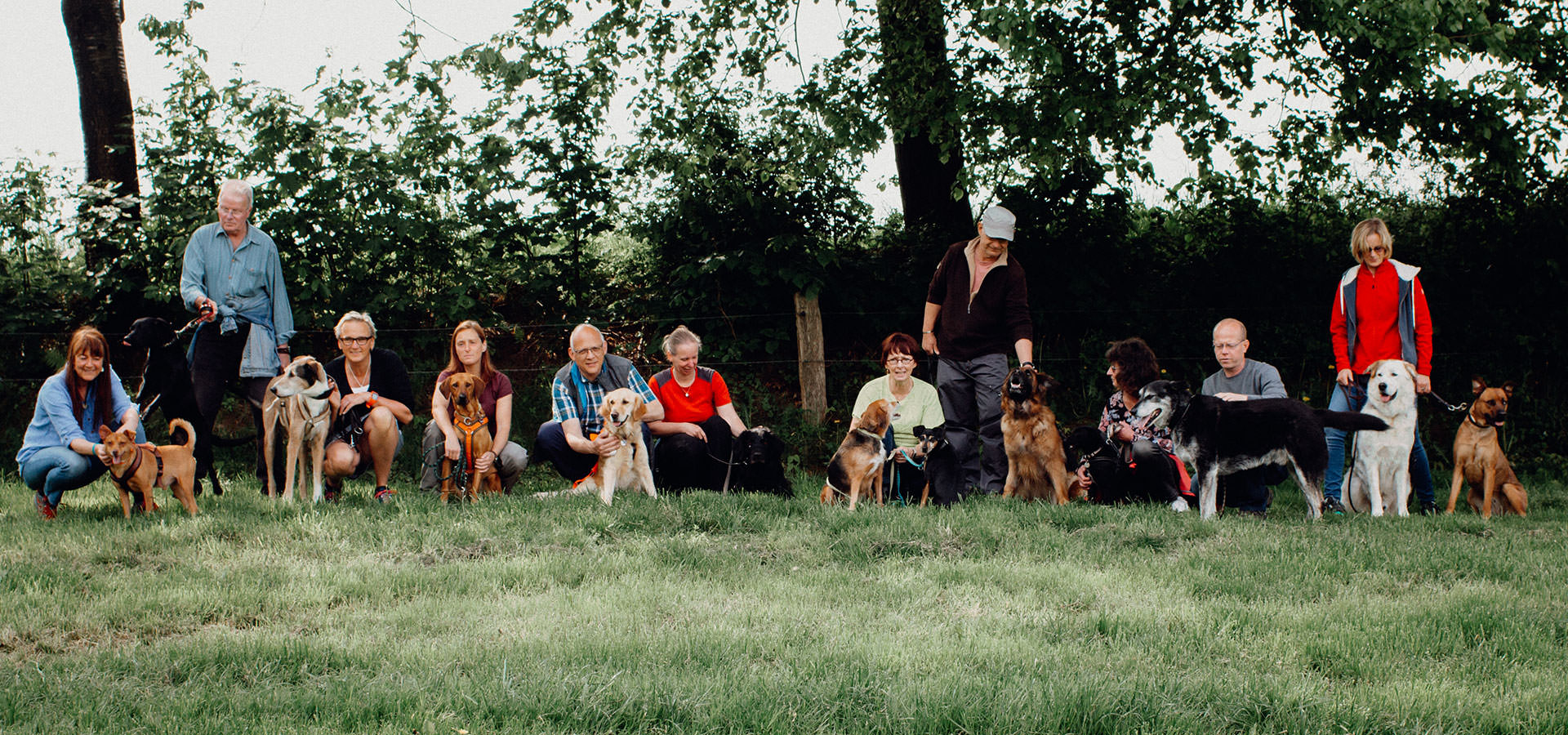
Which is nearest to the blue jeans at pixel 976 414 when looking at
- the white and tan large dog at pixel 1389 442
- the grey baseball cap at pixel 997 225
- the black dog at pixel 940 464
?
the black dog at pixel 940 464

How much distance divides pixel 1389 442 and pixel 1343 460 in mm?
740

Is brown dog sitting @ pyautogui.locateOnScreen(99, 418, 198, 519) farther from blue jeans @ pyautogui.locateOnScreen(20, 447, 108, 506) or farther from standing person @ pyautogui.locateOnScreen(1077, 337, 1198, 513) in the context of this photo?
standing person @ pyautogui.locateOnScreen(1077, 337, 1198, 513)

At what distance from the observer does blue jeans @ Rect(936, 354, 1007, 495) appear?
6.32m

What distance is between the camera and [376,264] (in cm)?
819

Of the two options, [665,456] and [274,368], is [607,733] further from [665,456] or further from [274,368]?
[274,368]

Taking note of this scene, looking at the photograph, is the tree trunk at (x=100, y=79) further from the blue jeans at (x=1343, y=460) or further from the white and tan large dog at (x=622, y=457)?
the blue jeans at (x=1343, y=460)

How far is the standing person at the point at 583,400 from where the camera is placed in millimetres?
6043

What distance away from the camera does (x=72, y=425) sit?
18.0ft

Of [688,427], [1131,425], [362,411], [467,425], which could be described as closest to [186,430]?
[362,411]

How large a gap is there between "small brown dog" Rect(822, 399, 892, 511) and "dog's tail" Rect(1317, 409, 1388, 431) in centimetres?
232

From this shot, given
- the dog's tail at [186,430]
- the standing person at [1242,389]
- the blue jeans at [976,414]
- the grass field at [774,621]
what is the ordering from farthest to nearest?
the blue jeans at [976,414], the standing person at [1242,389], the dog's tail at [186,430], the grass field at [774,621]

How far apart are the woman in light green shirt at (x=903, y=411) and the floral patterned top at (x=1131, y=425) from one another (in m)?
0.97

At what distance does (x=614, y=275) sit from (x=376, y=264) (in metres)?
1.97

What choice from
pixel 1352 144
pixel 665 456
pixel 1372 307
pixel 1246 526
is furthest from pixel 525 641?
pixel 1352 144
